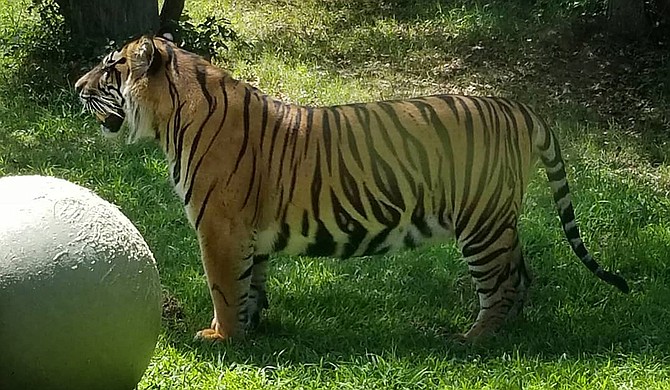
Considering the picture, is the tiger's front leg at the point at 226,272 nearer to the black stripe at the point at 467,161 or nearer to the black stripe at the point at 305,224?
the black stripe at the point at 305,224

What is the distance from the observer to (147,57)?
545cm

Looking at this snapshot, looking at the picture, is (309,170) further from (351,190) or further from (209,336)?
(209,336)

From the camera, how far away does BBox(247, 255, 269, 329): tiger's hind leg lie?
568cm

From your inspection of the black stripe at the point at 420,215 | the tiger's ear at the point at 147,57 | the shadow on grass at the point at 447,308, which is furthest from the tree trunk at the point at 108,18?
the black stripe at the point at 420,215

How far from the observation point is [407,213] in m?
5.59

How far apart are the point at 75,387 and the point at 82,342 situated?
190mm

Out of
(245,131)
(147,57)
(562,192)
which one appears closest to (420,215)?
(562,192)

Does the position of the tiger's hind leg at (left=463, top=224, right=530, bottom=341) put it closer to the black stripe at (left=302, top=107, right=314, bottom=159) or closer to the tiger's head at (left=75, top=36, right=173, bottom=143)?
the black stripe at (left=302, top=107, right=314, bottom=159)

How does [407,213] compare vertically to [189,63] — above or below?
below

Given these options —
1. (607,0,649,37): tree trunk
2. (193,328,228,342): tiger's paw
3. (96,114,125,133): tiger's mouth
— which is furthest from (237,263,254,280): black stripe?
(607,0,649,37): tree trunk

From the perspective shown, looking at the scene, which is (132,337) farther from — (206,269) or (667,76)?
(667,76)

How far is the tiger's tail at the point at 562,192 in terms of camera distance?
19.1 ft

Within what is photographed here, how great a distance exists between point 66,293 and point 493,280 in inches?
103

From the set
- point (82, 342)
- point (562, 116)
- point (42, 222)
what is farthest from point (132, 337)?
point (562, 116)
